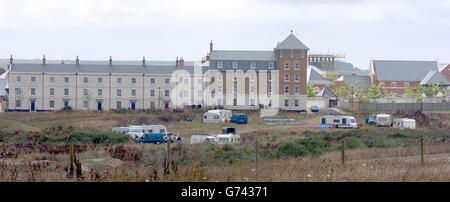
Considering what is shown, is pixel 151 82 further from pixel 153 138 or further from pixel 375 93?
pixel 153 138

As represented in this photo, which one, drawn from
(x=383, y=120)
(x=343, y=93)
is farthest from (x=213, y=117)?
(x=343, y=93)

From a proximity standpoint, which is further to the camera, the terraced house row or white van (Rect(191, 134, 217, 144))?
the terraced house row

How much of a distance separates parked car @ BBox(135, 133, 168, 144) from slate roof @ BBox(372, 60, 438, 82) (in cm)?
6027

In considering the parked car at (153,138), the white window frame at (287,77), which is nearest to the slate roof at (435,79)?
the white window frame at (287,77)

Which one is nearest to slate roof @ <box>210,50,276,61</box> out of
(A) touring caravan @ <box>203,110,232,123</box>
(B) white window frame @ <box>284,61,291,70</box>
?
(B) white window frame @ <box>284,61,291,70</box>

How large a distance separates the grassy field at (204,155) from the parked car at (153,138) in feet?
4.05

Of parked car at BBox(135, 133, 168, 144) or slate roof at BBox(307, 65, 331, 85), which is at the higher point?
slate roof at BBox(307, 65, 331, 85)

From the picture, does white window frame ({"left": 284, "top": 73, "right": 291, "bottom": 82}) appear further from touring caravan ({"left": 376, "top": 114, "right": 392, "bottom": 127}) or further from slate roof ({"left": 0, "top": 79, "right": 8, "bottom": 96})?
slate roof ({"left": 0, "top": 79, "right": 8, "bottom": 96})

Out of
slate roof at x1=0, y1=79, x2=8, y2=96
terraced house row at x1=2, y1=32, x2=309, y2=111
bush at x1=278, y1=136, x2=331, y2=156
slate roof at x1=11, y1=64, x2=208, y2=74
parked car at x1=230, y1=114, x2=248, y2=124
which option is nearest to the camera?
bush at x1=278, y1=136, x2=331, y2=156

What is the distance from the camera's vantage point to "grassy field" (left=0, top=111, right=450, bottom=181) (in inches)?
498

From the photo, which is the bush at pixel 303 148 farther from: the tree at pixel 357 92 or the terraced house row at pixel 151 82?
the tree at pixel 357 92

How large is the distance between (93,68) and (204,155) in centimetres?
5320

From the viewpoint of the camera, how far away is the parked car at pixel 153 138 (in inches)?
1516
